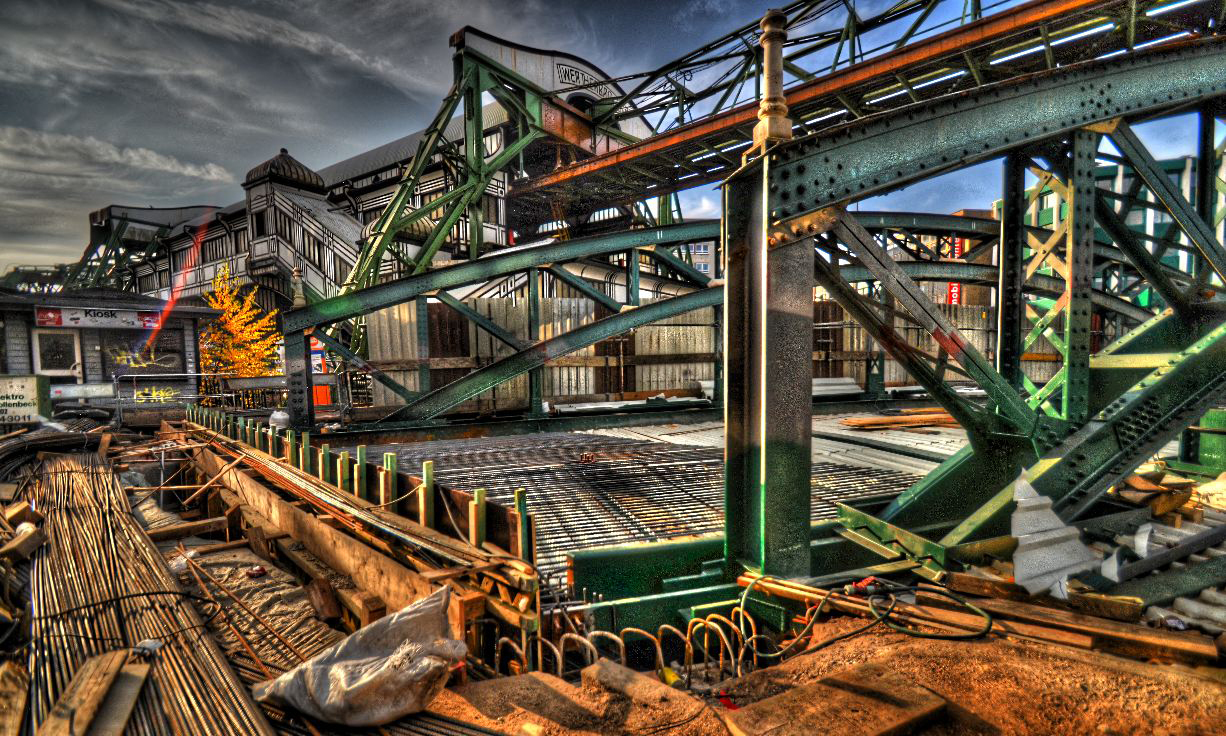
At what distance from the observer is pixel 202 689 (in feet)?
9.77

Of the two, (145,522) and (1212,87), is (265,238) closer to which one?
(145,522)

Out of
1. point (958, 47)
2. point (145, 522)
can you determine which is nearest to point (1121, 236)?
point (958, 47)

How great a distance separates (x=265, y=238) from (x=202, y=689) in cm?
3148

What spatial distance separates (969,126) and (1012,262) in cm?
132

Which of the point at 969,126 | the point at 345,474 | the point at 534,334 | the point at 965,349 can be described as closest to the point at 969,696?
the point at 965,349

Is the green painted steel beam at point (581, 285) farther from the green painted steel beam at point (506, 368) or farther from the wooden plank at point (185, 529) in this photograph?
the wooden plank at point (185, 529)

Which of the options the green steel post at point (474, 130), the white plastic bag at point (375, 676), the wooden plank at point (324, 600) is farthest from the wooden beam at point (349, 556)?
the green steel post at point (474, 130)

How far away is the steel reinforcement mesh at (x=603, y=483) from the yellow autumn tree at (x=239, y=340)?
985 inches

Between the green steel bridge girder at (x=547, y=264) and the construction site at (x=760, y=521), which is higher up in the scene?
the green steel bridge girder at (x=547, y=264)

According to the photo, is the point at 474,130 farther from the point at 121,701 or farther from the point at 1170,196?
the point at 121,701

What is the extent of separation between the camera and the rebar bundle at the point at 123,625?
2.78 metres

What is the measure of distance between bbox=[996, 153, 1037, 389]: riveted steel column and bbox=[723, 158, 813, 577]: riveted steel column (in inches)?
82.5

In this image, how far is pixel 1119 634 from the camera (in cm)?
276

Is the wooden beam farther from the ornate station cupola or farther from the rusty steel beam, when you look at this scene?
the ornate station cupola
